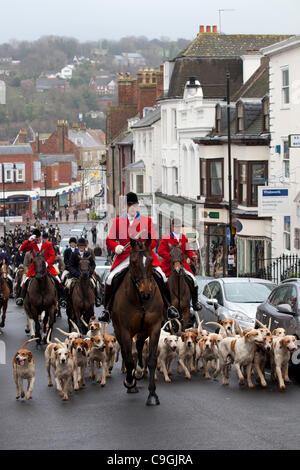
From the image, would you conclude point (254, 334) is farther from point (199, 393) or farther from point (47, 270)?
point (47, 270)

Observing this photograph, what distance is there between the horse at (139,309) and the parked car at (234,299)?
16.9 ft

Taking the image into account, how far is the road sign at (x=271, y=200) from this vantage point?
31.7m

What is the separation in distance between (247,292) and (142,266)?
790cm

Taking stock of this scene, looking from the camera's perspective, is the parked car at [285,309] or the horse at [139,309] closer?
the horse at [139,309]

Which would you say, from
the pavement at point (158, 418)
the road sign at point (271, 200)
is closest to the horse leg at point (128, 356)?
the pavement at point (158, 418)

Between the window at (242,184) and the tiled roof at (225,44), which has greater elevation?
the tiled roof at (225,44)

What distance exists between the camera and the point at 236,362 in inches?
543

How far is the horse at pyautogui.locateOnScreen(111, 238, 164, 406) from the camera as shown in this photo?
12492 millimetres

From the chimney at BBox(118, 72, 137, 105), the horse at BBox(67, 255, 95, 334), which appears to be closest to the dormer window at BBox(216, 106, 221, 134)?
Answer: the horse at BBox(67, 255, 95, 334)

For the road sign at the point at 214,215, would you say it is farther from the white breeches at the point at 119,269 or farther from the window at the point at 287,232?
the white breeches at the point at 119,269

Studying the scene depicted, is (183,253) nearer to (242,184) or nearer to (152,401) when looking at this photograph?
(152,401)

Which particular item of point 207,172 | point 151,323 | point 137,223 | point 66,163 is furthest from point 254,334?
point 66,163

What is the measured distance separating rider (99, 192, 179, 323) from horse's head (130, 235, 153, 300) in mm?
1007

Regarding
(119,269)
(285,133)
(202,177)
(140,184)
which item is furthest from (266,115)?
(140,184)
